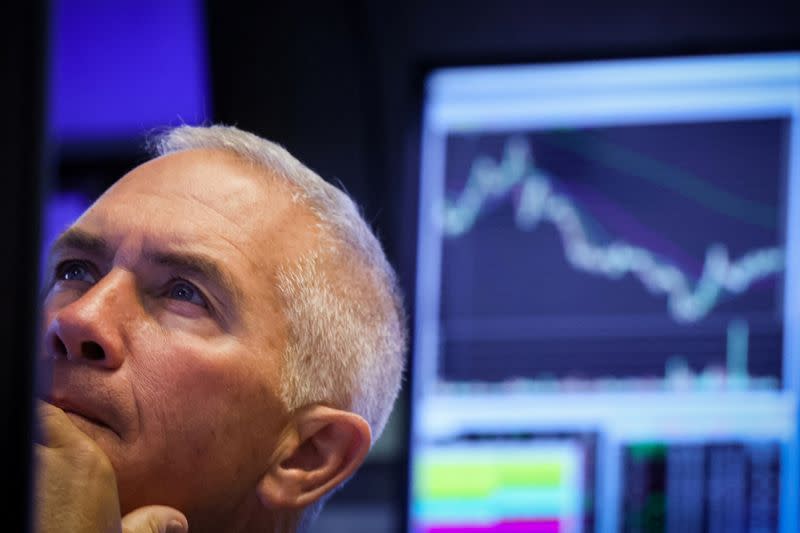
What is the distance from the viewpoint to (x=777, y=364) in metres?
2.32

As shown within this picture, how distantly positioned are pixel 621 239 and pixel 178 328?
136 cm

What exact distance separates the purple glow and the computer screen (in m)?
0.71

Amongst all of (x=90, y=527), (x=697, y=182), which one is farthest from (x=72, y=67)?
(x=90, y=527)

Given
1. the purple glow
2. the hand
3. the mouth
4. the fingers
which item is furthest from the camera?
the purple glow

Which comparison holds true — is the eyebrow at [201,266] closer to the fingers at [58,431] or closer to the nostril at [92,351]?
the nostril at [92,351]

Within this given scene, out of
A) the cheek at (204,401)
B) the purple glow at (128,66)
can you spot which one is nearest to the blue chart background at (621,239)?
the purple glow at (128,66)

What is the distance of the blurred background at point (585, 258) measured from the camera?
7.67 feet

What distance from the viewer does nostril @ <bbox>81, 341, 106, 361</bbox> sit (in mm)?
1263

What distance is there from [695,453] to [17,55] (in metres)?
2.10

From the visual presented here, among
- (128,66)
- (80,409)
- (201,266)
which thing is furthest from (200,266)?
(128,66)

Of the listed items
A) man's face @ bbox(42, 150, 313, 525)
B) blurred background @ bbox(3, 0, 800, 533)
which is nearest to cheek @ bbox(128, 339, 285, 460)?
man's face @ bbox(42, 150, 313, 525)

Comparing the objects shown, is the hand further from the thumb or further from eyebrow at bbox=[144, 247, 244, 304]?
eyebrow at bbox=[144, 247, 244, 304]

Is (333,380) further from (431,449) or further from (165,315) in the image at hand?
(431,449)

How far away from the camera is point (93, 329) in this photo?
1.24 meters
